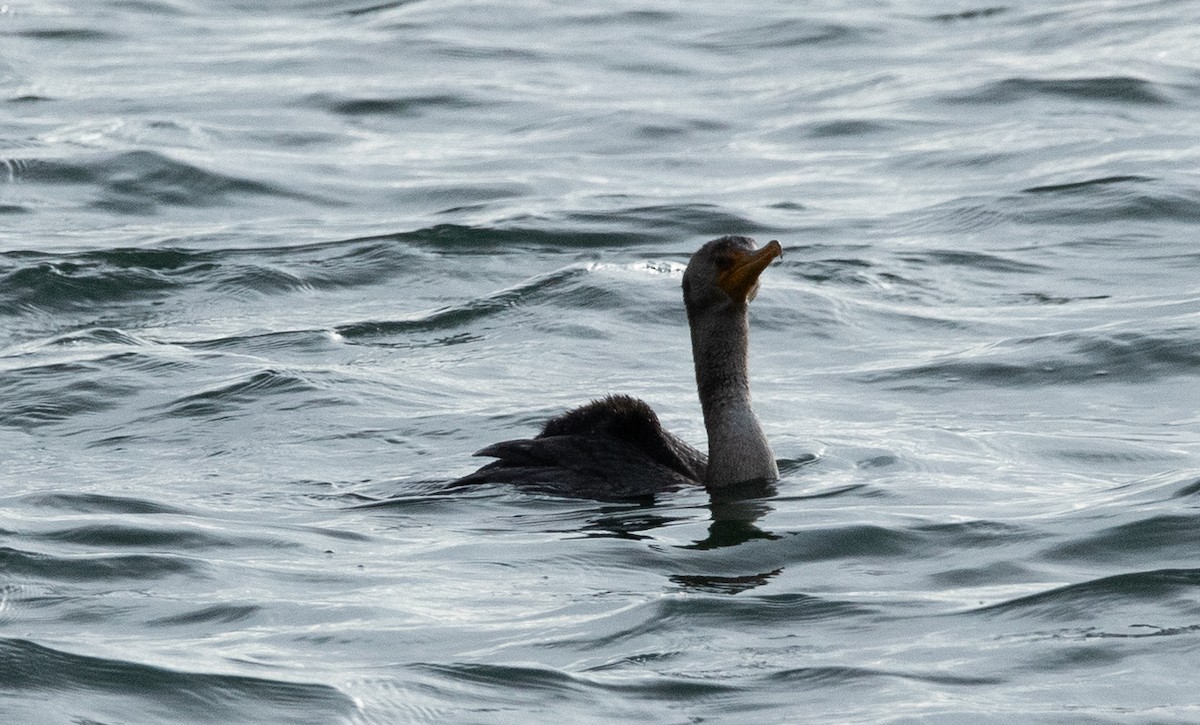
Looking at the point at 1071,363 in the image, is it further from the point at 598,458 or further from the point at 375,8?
the point at 375,8

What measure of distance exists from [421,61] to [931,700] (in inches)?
647

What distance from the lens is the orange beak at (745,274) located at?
8.79 meters

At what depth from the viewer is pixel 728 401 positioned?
9.18 m

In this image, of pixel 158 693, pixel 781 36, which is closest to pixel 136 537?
pixel 158 693

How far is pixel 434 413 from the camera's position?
11.0m

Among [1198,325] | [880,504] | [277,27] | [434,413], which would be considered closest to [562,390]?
[434,413]

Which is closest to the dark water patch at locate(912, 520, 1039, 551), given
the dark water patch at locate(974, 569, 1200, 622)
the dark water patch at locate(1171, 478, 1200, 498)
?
the dark water patch at locate(974, 569, 1200, 622)

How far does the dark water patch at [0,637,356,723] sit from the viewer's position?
6449mm

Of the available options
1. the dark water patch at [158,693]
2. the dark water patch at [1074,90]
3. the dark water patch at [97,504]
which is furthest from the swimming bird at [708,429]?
the dark water patch at [1074,90]

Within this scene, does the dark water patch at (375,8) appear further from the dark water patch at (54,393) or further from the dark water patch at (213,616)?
the dark water patch at (213,616)

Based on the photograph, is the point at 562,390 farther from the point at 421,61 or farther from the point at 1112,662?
the point at 421,61

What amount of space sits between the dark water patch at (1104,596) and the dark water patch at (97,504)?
3645mm

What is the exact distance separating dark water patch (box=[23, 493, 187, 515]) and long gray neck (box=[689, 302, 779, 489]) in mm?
2287

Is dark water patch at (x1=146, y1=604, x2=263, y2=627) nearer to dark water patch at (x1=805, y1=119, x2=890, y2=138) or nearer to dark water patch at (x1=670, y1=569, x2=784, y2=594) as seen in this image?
dark water patch at (x1=670, y1=569, x2=784, y2=594)
